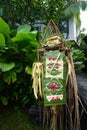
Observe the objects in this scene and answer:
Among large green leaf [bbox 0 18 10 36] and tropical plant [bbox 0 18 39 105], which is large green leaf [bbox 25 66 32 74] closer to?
tropical plant [bbox 0 18 39 105]

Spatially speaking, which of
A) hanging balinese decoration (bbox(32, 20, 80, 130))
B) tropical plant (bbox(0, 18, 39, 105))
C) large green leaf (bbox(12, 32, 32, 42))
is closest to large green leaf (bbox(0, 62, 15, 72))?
tropical plant (bbox(0, 18, 39, 105))

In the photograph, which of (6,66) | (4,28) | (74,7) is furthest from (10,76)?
(74,7)

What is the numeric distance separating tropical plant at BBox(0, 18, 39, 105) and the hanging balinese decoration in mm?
597

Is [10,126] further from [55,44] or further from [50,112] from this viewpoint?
[55,44]

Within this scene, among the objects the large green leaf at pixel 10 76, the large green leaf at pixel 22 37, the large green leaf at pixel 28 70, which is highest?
the large green leaf at pixel 22 37

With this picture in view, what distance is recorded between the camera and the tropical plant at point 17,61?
334 cm

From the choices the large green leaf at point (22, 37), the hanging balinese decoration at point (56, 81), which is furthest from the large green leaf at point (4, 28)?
the hanging balinese decoration at point (56, 81)

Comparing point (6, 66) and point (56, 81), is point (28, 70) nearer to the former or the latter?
point (6, 66)

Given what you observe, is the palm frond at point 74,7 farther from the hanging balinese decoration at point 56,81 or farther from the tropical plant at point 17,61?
the hanging balinese decoration at point 56,81

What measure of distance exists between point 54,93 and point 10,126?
106 cm

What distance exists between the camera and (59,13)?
746cm

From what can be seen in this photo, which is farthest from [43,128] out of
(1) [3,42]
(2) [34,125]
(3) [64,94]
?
(1) [3,42]

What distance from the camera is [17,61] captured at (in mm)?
3451

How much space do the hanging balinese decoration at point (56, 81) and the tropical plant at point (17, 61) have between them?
0.60 m
